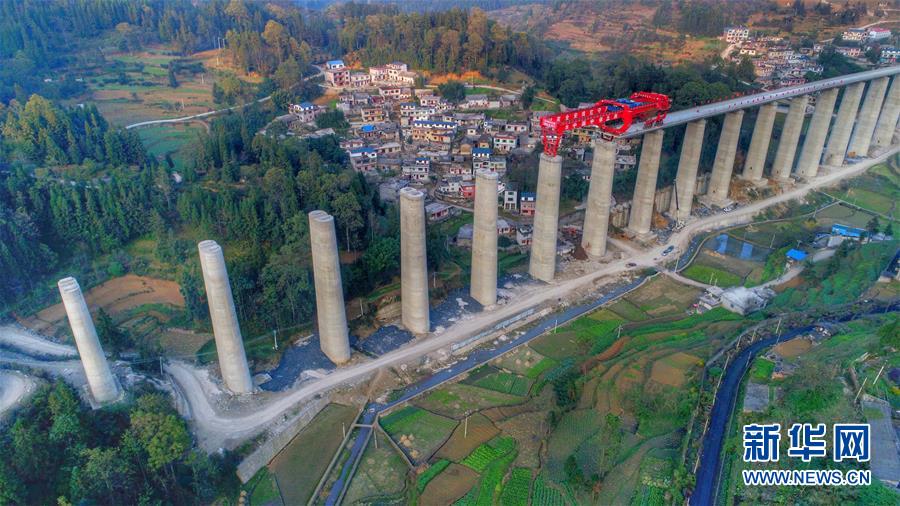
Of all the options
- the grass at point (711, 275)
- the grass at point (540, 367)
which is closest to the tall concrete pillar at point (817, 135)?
the grass at point (711, 275)

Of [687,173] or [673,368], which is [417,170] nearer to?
[687,173]

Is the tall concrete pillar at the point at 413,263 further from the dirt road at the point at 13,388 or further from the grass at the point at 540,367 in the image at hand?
the dirt road at the point at 13,388

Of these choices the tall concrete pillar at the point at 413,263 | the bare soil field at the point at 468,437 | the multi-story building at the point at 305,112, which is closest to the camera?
the bare soil field at the point at 468,437

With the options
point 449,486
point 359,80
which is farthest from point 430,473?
point 359,80

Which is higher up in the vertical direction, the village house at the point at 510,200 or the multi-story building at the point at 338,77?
the multi-story building at the point at 338,77

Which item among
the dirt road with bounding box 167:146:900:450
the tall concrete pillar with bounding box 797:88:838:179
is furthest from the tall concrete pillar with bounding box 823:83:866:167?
the dirt road with bounding box 167:146:900:450

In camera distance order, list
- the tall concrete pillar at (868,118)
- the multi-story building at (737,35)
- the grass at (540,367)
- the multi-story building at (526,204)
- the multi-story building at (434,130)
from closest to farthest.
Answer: the grass at (540,367) < the multi-story building at (526,204) < the multi-story building at (434,130) < the tall concrete pillar at (868,118) < the multi-story building at (737,35)

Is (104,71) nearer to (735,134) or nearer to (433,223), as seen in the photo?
(433,223)
